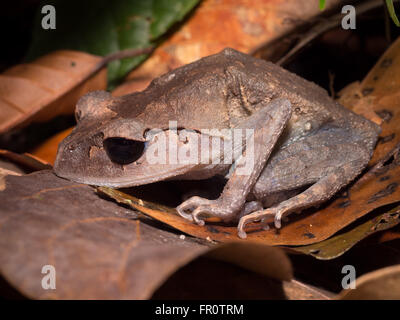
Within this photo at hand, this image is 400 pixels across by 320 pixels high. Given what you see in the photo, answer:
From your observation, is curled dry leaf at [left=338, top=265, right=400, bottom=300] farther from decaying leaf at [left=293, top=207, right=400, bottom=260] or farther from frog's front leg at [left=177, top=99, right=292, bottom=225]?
frog's front leg at [left=177, top=99, right=292, bottom=225]

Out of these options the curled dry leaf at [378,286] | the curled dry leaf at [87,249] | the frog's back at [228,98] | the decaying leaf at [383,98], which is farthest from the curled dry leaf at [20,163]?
the decaying leaf at [383,98]

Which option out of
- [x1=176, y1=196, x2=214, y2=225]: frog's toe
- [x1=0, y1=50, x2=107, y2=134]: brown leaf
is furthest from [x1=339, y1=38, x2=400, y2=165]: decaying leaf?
[x1=0, y1=50, x2=107, y2=134]: brown leaf

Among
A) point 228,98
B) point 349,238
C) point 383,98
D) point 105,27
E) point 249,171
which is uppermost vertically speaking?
point 105,27

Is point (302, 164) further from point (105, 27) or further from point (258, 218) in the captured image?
point (105, 27)

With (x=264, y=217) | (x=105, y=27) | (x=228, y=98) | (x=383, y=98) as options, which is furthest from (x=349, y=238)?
(x=105, y=27)

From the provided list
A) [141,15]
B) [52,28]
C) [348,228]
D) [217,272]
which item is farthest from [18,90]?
[348,228]

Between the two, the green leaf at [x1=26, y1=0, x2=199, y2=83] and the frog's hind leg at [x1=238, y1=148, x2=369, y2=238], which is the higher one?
the green leaf at [x1=26, y1=0, x2=199, y2=83]
